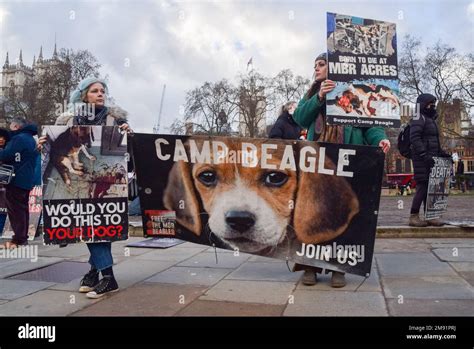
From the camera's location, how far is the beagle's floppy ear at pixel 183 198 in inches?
183

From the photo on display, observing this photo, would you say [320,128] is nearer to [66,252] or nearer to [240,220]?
[240,220]

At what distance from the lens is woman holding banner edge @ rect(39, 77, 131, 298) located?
4523 mm

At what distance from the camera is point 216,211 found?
15.1 ft

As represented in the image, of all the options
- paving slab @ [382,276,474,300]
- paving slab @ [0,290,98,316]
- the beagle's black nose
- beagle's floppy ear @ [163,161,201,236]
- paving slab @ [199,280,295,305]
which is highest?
beagle's floppy ear @ [163,161,201,236]

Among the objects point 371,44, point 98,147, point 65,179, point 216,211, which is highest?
point 371,44

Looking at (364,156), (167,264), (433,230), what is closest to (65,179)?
(167,264)

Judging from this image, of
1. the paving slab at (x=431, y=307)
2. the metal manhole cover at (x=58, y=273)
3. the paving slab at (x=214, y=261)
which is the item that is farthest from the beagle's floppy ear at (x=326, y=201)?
the metal manhole cover at (x=58, y=273)

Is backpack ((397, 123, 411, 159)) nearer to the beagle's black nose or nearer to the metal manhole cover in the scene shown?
the beagle's black nose

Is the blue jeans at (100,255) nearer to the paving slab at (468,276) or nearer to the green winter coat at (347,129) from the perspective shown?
the green winter coat at (347,129)

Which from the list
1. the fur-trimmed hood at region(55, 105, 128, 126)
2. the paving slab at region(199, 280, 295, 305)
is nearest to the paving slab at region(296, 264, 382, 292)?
the paving slab at region(199, 280, 295, 305)

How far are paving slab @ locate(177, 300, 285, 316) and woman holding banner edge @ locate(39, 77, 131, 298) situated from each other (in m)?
1.02

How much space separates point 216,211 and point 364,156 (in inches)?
60.6
